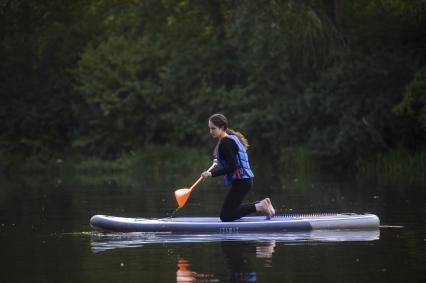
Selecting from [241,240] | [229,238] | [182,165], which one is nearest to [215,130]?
[229,238]

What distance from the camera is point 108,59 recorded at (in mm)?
44312

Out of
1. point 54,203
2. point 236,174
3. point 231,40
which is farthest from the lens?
point 231,40

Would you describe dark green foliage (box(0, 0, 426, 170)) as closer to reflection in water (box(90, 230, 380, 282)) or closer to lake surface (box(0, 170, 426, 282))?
lake surface (box(0, 170, 426, 282))

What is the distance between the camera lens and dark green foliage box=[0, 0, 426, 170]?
1321 inches

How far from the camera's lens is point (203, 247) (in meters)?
12.9

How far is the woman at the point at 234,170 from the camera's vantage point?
1455 cm

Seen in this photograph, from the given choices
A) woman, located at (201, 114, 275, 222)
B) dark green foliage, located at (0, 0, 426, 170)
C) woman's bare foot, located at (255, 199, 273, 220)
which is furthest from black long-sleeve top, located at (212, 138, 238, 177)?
dark green foliage, located at (0, 0, 426, 170)

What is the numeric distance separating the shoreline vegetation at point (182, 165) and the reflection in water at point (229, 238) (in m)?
13.7

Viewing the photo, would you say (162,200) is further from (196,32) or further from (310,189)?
(196,32)

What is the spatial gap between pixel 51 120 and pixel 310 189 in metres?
24.2

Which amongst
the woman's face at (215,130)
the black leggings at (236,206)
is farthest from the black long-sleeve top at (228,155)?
the black leggings at (236,206)

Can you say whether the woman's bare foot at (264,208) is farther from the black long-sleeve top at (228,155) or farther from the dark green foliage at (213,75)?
the dark green foliage at (213,75)

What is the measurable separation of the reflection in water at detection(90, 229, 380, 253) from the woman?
0.54 meters

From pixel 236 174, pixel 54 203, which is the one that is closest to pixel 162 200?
pixel 54 203
